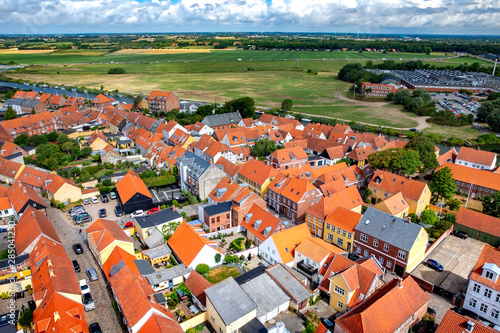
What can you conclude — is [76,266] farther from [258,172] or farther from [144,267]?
[258,172]

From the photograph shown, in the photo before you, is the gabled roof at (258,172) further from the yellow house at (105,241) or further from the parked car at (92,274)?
the parked car at (92,274)

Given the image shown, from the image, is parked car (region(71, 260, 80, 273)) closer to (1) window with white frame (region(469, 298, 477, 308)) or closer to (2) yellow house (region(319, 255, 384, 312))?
(2) yellow house (region(319, 255, 384, 312))

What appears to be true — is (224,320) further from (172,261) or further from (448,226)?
(448,226)

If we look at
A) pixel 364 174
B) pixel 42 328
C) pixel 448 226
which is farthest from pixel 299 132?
pixel 42 328

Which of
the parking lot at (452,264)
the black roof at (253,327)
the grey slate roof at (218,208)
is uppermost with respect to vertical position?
the grey slate roof at (218,208)

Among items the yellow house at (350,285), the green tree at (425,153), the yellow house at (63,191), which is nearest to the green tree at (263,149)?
the green tree at (425,153)
